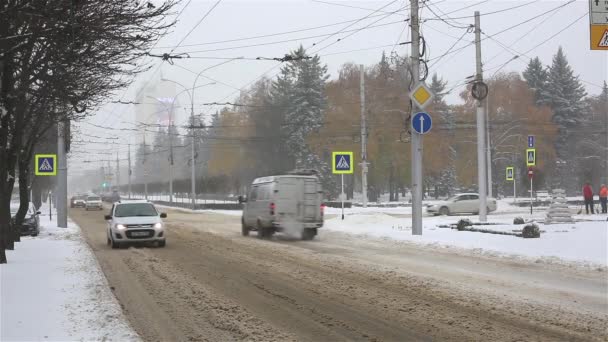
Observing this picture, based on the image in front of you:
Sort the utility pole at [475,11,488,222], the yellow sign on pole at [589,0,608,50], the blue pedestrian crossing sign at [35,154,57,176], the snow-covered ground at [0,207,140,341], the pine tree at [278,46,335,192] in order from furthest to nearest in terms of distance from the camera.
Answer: the pine tree at [278,46,335,192]
the blue pedestrian crossing sign at [35,154,57,176]
the utility pole at [475,11,488,222]
the yellow sign on pole at [589,0,608,50]
the snow-covered ground at [0,207,140,341]

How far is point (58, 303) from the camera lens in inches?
347

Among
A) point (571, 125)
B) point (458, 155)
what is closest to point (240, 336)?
point (458, 155)

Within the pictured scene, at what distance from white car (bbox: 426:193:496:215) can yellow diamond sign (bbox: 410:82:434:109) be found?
71.0ft

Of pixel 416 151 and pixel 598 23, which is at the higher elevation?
pixel 598 23

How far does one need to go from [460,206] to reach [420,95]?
72.4 feet

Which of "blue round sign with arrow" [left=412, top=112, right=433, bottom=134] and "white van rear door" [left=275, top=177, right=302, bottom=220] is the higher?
"blue round sign with arrow" [left=412, top=112, right=433, bottom=134]

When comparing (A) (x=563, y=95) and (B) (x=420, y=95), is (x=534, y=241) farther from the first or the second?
(A) (x=563, y=95)

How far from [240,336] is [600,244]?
38.5 feet

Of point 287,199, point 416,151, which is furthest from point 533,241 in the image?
point 287,199

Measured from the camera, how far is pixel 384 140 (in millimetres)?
62750

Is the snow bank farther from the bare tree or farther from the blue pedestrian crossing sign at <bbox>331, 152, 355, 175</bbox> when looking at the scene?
the bare tree

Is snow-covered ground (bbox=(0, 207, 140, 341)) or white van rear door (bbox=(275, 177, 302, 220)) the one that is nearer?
snow-covered ground (bbox=(0, 207, 140, 341))

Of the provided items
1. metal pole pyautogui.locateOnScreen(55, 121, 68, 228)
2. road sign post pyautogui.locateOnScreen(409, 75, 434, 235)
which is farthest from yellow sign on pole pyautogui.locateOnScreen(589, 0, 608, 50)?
metal pole pyautogui.locateOnScreen(55, 121, 68, 228)

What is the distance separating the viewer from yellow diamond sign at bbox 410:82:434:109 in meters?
20.8
